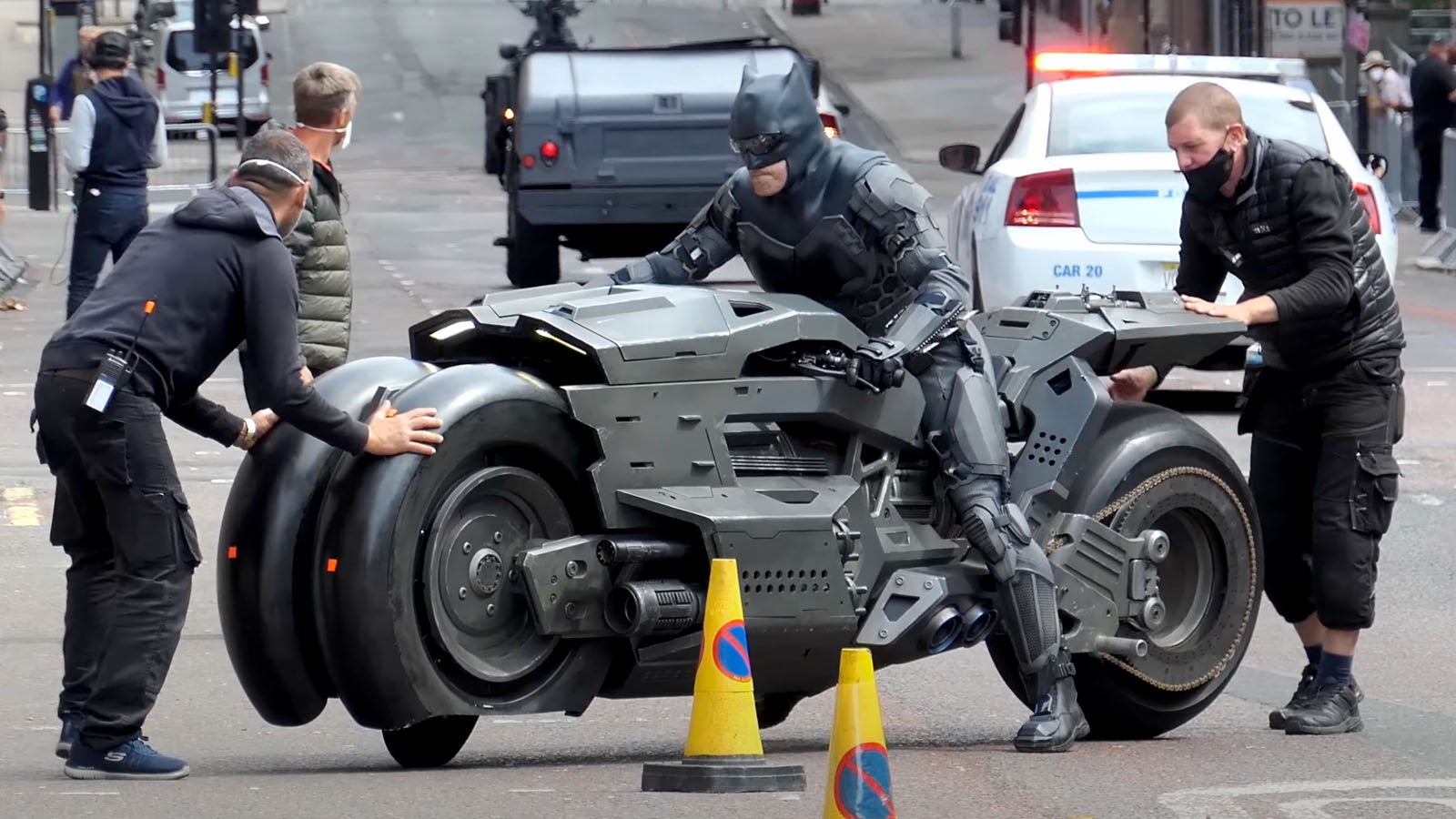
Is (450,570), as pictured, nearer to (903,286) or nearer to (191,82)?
(903,286)

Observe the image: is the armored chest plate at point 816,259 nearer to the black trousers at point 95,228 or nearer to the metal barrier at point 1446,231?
the black trousers at point 95,228

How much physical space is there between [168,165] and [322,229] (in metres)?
22.2

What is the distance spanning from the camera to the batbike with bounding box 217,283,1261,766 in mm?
5875

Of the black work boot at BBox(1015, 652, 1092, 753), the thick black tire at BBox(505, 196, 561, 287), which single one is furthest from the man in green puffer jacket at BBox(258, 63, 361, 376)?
the thick black tire at BBox(505, 196, 561, 287)

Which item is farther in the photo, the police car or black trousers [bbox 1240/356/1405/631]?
the police car

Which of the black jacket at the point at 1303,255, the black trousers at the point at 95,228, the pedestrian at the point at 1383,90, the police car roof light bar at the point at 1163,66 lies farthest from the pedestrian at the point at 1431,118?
the black jacket at the point at 1303,255

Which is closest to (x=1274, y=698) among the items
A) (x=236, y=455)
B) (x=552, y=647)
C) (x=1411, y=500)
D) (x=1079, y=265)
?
(x=552, y=647)

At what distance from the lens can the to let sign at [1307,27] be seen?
110ft

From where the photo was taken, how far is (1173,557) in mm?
7371

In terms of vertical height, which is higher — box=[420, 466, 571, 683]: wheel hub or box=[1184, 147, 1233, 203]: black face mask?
box=[1184, 147, 1233, 203]: black face mask

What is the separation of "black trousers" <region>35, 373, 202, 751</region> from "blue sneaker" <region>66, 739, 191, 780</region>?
0.02 metres

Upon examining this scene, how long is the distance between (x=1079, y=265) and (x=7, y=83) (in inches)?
1330

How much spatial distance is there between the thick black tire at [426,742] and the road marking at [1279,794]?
1744 mm

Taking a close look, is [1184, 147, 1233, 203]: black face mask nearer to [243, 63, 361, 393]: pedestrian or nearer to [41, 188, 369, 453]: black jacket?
[243, 63, 361, 393]: pedestrian
